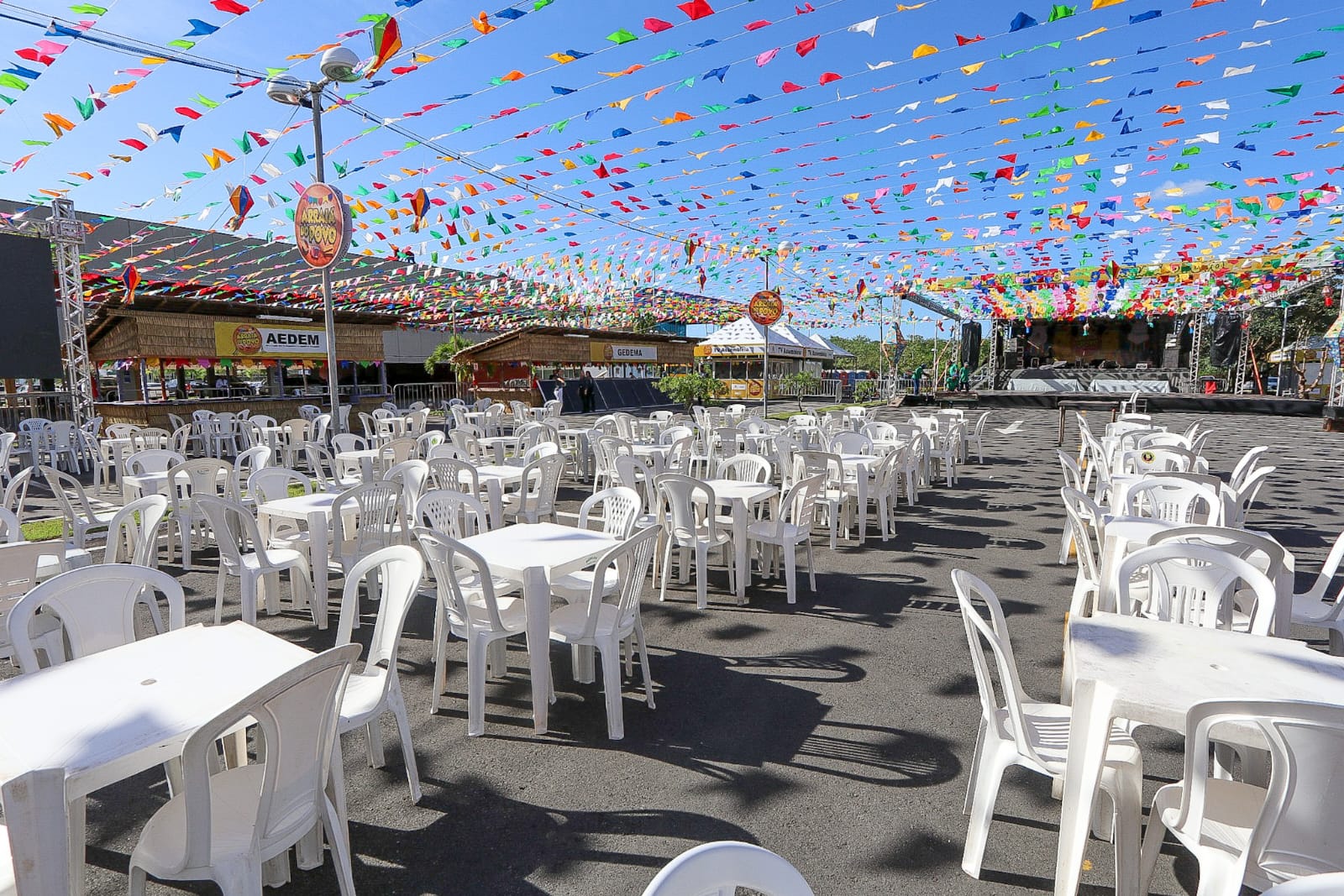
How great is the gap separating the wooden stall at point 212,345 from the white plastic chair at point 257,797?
15.4 metres

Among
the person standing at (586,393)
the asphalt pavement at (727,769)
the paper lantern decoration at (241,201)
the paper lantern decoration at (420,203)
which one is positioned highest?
the paper lantern decoration at (420,203)

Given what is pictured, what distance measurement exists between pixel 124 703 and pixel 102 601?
975mm

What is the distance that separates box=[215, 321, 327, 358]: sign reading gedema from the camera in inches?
618

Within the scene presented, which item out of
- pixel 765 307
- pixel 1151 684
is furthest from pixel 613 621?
pixel 765 307

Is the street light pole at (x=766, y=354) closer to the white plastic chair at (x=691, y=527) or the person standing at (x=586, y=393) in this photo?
the white plastic chair at (x=691, y=527)

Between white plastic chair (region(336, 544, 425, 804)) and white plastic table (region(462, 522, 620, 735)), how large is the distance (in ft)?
1.92

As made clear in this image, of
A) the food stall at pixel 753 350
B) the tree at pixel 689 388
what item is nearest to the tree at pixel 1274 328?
the food stall at pixel 753 350

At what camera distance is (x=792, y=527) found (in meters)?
5.17

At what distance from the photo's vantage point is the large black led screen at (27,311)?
11.7 meters

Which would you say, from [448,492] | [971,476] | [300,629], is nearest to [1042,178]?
[971,476]

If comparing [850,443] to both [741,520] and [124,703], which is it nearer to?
[741,520]

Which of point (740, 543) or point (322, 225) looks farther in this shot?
point (322, 225)

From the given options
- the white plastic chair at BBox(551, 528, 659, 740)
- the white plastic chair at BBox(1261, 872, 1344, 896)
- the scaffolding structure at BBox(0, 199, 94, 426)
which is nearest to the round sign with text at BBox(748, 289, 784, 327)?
the white plastic chair at BBox(551, 528, 659, 740)

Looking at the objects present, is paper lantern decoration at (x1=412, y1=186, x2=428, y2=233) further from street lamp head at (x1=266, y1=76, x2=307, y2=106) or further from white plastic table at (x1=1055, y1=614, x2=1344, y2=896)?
white plastic table at (x1=1055, y1=614, x2=1344, y2=896)
